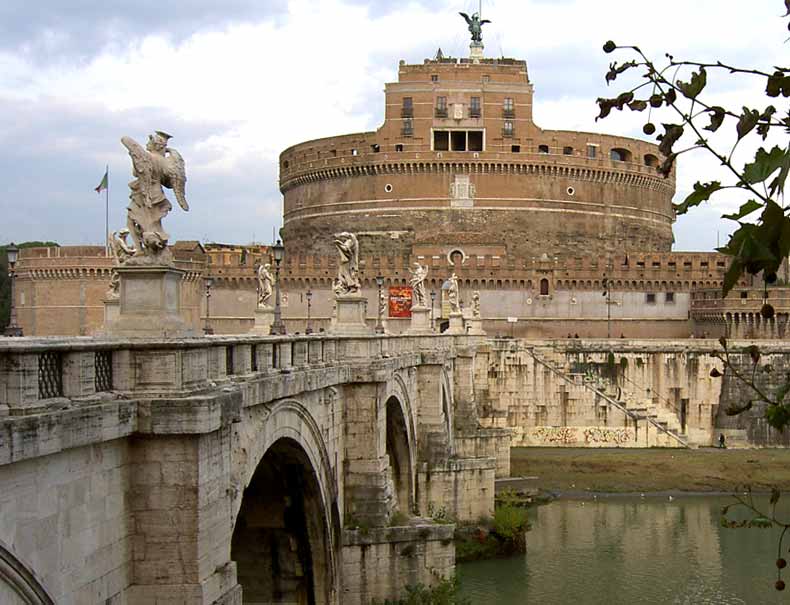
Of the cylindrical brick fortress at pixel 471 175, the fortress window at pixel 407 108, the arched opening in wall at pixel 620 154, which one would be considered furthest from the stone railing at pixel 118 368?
the arched opening in wall at pixel 620 154

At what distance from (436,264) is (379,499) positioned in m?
47.2

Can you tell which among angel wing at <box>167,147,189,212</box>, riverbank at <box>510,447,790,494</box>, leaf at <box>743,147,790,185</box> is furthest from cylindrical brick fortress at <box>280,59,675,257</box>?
leaf at <box>743,147,790,185</box>

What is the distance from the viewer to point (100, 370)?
8.69 m

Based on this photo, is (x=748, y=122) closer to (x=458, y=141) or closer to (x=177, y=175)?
(x=177, y=175)

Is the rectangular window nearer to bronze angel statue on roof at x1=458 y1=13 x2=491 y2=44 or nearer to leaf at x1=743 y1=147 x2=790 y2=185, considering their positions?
bronze angel statue on roof at x1=458 y1=13 x2=491 y2=44

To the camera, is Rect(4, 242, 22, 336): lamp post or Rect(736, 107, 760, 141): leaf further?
Rect(4, 242, 22, 336): lamp post

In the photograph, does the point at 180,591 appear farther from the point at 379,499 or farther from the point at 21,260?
the point at 21,260

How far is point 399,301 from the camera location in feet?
216

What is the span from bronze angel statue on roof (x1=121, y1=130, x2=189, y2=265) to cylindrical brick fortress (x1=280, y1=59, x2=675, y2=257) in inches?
2397

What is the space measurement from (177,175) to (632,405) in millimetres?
43099

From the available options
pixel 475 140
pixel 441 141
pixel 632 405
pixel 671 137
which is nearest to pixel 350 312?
pixel 671 137

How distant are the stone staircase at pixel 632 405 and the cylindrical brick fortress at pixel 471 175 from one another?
20031mm

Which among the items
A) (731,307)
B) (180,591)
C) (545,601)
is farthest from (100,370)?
(731,307)

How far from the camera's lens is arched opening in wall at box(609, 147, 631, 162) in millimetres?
78062
